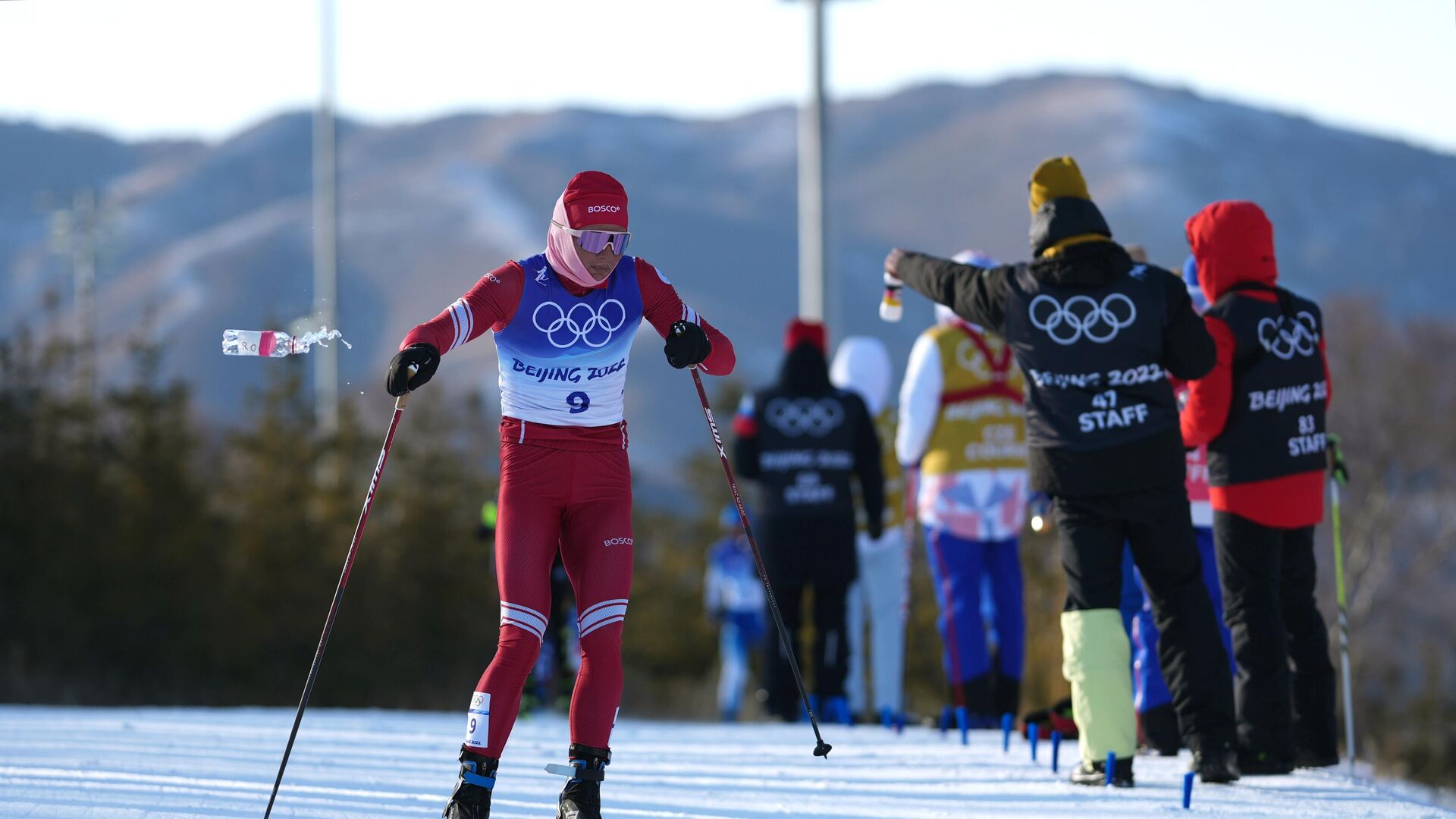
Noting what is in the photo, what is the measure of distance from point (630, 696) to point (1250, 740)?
1552cm

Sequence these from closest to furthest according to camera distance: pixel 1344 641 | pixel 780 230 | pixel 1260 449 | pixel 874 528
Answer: pixel 1260 449, pixel 1344 641, pixel 874 528, pixel 780 230

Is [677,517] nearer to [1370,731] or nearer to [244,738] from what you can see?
[1370,731]

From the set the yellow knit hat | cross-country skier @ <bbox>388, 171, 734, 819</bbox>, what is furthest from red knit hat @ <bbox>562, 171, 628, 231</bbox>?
the yellow knit hat

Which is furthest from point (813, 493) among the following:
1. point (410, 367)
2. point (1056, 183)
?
point (410, 367)

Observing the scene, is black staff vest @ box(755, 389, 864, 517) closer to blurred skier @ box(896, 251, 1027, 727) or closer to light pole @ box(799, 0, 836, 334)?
blurred skier @ box(896, 251, 1027, 727)

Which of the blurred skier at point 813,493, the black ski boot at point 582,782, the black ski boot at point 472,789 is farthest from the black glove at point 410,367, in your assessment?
the blurred skier at point 813,493

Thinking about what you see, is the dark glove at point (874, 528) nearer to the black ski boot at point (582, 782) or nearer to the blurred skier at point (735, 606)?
the blurred skier at point (735, 606)

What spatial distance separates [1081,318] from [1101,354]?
14cm

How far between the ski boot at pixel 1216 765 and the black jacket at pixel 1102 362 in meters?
0.96

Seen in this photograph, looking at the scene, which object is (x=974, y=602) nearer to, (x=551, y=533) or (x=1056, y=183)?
(x=1056, y=183)

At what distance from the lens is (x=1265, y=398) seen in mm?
6582

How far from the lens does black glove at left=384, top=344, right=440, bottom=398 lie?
505 cm

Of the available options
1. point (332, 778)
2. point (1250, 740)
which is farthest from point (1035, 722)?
point (332, 778)

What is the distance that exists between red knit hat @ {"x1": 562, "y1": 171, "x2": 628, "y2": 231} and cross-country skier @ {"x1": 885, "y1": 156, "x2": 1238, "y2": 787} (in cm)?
155
